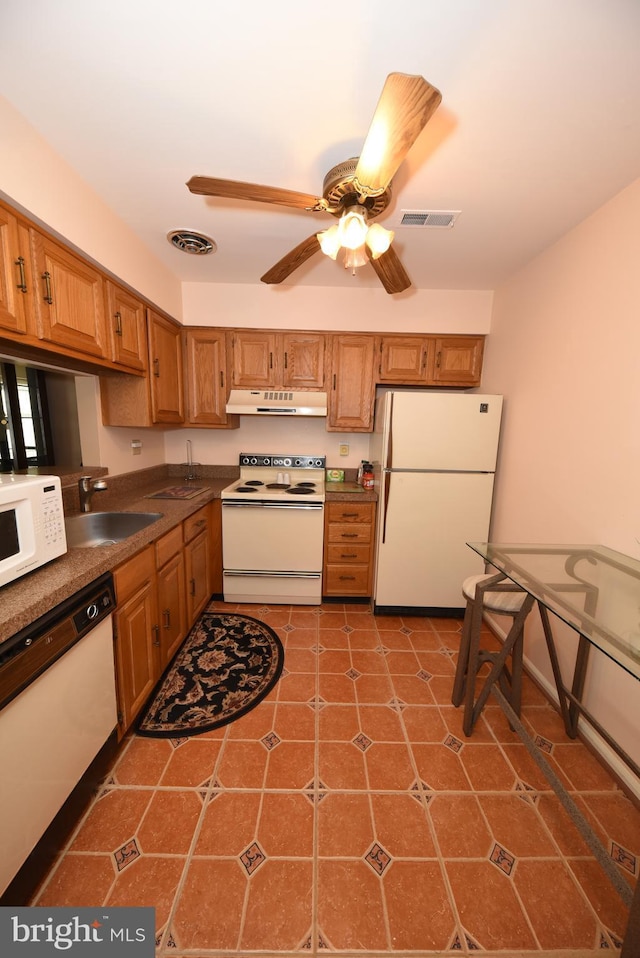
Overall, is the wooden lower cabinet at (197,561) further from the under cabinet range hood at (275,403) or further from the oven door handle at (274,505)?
the under cabinet range hood at (275,403)

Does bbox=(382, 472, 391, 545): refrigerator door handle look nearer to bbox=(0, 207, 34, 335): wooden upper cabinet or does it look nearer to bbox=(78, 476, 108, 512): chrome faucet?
bbox=(78, 476, 108, 512): chrome faucet

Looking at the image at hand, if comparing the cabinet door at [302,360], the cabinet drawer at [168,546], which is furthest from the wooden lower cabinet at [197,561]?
the cabinet door at [302,360]

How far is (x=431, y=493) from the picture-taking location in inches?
95.8

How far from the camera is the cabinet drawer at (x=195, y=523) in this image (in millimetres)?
2105

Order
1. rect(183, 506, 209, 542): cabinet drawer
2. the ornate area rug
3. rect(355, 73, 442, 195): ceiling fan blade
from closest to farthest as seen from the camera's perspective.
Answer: rect(355, 73, 442, 195): ceiling fan blade
the ornate area rug
rect(183, 506, 209, 542): cabinet drawer

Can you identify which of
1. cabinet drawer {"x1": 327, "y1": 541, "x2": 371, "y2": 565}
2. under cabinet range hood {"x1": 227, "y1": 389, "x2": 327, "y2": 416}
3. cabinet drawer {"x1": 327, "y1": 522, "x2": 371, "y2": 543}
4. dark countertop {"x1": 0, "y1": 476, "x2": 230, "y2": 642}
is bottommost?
cabinet drawer {"x1": 327, "y1": 541, "x2": 371, "y2": 565}

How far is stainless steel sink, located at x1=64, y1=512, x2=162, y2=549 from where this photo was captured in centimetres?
184

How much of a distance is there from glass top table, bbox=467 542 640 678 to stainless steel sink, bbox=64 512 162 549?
1767 millimetres

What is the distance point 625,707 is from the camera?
1431mm

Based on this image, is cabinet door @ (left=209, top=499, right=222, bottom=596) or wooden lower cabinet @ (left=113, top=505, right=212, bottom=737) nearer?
wooden lower cabinet @ (left=113, top=505, right=212, bottom=737)

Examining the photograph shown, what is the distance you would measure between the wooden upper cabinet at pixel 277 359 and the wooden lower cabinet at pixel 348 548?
42.6 inches

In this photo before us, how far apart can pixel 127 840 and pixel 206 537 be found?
5.14 feet

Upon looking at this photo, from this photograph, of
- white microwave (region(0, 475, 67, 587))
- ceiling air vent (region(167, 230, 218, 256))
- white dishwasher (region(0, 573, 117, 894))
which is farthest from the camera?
ceiling air vent (region(167, 230, 218, 256))

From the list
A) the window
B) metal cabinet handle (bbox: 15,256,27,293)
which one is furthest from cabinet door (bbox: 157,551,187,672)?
metal cabinet handle (bbox: 15,256,27,293)
